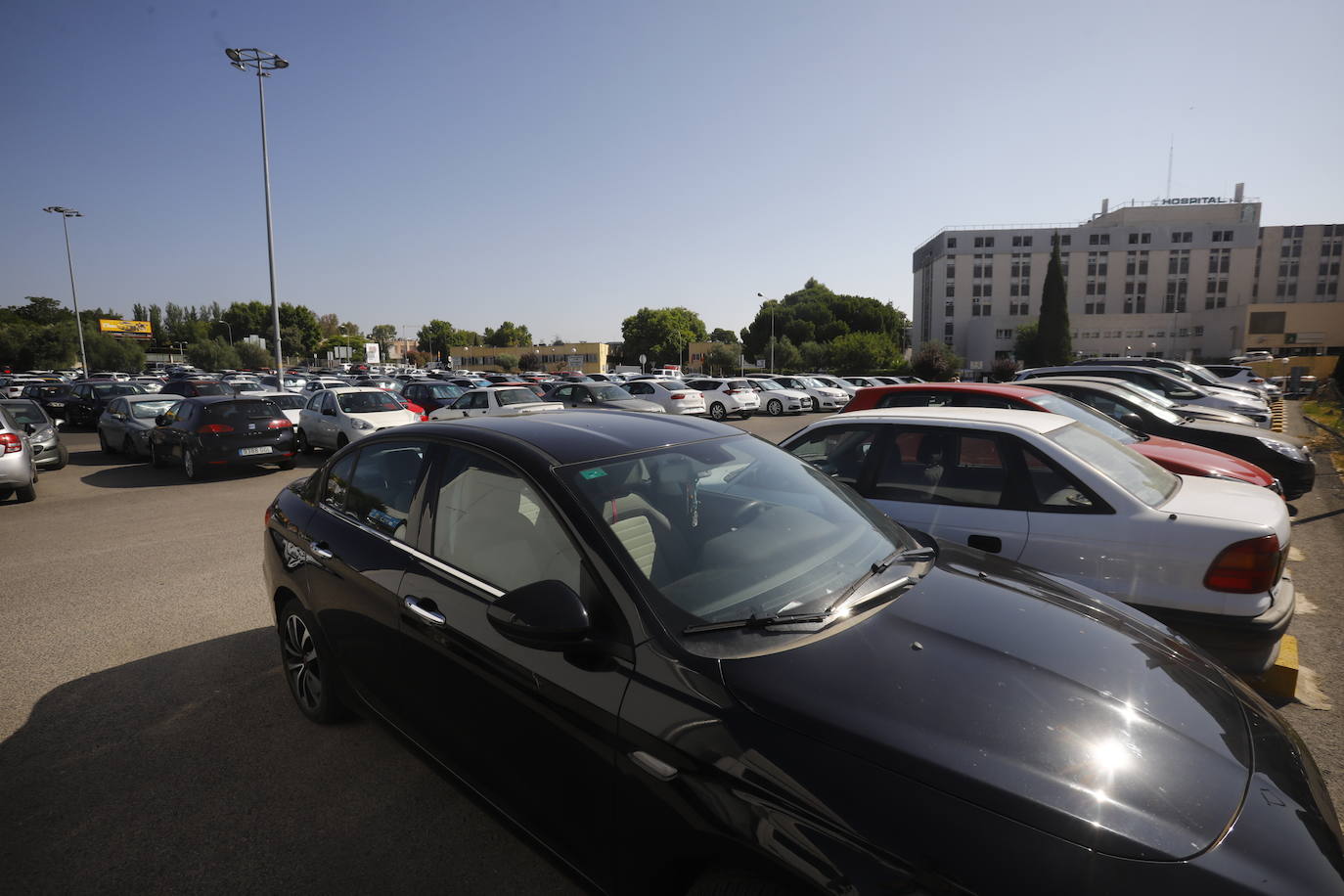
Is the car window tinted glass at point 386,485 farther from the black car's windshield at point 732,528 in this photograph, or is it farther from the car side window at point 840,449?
the car side window at point 840,449

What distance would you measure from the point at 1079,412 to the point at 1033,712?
5810mm

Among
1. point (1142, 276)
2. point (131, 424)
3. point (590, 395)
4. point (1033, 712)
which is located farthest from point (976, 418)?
point (1142, 276)

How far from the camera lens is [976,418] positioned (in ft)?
13.6

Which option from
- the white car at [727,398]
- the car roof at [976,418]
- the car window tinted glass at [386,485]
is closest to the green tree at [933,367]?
the white car at [727,398]

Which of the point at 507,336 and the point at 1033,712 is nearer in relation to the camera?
the point at 1033,712

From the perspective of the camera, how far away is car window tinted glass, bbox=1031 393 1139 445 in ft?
20.0

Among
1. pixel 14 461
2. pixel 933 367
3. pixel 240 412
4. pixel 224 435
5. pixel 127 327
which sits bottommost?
pixel 14 461

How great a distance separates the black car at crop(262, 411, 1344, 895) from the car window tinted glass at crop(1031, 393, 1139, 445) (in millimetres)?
4110

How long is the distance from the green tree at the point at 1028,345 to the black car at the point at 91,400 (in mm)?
72507

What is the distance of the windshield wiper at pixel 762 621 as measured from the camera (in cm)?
188

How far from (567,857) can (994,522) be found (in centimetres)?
295

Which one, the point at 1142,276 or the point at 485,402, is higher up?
the point at 1142,276

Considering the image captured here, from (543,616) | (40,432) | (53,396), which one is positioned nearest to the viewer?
(543,616)

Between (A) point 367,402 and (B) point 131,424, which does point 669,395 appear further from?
(B) point 131,424
